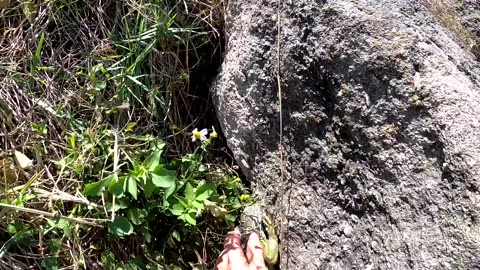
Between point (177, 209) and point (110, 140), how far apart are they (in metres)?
0.32

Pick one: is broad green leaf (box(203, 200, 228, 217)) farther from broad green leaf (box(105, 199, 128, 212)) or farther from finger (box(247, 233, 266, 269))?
broad green leaf (box(105, 199, 128, 212))

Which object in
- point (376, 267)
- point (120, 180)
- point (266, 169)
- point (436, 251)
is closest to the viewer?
point (436, 251)

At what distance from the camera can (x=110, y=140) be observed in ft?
6.53

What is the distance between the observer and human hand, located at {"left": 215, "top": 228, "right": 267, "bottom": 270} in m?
1.87

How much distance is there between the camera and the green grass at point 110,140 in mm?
1872

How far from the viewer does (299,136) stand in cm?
191

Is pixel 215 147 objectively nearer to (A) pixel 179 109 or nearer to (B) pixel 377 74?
(A) pixel 179 109

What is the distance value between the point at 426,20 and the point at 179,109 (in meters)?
0.85

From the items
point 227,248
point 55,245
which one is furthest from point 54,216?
point 227,248

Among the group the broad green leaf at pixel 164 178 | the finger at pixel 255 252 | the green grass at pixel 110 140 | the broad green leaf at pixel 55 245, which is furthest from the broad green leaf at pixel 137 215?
the finger at pixel 255 252

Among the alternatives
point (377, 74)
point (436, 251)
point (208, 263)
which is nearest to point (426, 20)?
point (377, 74)

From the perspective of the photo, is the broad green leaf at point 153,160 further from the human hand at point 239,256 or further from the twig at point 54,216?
the human hand at point 239,256

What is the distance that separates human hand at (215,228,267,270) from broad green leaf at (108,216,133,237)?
0.29 meters

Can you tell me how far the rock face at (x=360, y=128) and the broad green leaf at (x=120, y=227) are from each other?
43cm
